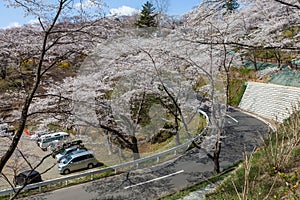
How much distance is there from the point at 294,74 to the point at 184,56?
8.98 meters

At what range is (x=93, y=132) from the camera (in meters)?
10.9

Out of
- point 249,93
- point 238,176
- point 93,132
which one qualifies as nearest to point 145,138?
point 93,132

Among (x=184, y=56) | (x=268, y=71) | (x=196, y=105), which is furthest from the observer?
(x=268, y=71)

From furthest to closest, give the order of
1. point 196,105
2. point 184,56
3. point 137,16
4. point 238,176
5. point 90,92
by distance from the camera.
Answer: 1. point 137,16
2. point 196,105
3. point 184,56
4. point 90,92
5. point 238,176

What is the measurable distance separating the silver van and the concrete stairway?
391 inches

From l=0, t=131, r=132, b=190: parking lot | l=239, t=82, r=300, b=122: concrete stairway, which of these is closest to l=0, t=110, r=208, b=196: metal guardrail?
l=0, t=131, r=132, b=190: parking lot

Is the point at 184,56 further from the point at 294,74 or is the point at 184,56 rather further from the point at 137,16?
the point at 137,16

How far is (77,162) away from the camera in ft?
34.4

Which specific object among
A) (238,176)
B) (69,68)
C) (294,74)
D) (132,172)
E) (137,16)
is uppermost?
(137,16)

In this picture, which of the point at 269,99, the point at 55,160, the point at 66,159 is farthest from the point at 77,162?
the point at 269,99

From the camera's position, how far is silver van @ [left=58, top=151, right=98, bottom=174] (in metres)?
10.3

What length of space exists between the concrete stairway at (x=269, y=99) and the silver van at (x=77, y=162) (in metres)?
9.92

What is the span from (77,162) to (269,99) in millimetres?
12117

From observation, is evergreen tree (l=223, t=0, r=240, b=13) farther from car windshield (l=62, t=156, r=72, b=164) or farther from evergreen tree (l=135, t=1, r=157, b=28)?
evergreen tree (l=135, t=1, r=157, b=28)
